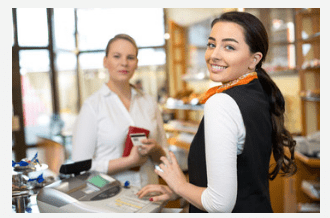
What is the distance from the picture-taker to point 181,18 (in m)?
5.67

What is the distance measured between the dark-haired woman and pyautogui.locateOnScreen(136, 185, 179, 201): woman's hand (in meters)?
0.12

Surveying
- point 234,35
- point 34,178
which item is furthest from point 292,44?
point 34,178

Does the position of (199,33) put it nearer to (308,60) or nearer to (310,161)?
(308,60)

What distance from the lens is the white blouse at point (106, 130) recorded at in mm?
1775

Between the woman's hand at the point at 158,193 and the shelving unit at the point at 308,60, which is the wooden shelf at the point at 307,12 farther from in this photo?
the woman's hand at the point at 158,193

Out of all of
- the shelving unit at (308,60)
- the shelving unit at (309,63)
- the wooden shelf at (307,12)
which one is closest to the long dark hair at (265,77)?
the shelving unit at (309,63)

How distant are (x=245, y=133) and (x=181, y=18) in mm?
4941

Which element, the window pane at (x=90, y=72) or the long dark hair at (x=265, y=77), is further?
the window pane at (x=90, y=72)

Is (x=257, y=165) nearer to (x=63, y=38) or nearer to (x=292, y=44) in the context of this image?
(x=292, y=44)

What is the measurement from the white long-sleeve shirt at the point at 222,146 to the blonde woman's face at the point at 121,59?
35.9 inches

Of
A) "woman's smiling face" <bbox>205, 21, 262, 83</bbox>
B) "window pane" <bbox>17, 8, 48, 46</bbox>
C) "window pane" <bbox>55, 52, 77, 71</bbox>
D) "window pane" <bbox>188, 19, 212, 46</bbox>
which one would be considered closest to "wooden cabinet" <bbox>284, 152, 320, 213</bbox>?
"woman's smiling face" <bbox>205, 21, 262, 83</bbox>

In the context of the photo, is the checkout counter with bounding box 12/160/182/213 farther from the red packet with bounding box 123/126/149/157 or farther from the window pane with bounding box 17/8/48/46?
the window pane with bounding box 17/8/48/46

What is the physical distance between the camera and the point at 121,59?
1.83 m

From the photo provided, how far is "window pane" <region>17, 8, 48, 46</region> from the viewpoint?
5.67 meters
